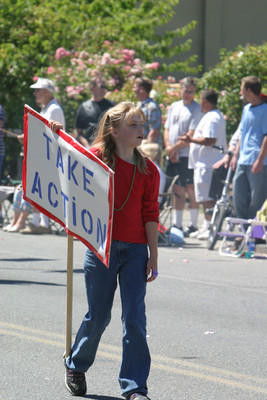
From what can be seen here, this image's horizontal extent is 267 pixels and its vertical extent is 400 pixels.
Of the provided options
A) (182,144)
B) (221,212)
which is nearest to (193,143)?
(182,144)

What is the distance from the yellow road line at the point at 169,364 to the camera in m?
5.69

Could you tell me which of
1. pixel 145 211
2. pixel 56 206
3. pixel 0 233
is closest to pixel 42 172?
pixel 56 206

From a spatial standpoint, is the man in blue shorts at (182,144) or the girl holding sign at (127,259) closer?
the girl holding sign at (127,259)

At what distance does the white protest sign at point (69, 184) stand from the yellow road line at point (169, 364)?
4.15 feet

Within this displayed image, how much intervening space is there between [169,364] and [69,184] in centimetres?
151

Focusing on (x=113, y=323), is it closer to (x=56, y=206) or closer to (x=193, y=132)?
(x=56, y=206)

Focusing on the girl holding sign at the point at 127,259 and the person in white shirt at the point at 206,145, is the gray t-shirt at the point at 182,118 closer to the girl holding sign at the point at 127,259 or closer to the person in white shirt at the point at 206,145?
the person in white shirt at the point at 206,145

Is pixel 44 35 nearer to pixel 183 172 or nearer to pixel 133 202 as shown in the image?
pixel 183 172

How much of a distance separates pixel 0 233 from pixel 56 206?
8916mm

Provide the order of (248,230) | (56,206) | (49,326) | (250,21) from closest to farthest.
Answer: (56,206) → (49,326) → (248,230) → (250,21)

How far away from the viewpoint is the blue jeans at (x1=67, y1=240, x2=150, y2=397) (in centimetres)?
504

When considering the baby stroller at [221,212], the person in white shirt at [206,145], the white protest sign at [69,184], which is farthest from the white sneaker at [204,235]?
the white protest sign at [69,184]

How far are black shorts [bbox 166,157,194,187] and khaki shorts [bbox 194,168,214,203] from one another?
1.63ft

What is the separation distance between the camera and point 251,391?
5477mm
